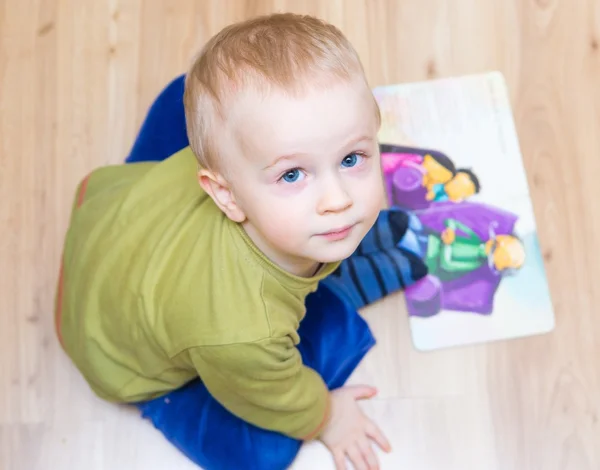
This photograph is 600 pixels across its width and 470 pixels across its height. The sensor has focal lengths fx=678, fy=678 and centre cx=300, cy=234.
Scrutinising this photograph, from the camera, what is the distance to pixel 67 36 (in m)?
1.18

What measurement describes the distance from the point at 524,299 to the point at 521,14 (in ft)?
1.63

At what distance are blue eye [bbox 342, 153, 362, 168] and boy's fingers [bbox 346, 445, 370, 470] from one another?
0.49 m

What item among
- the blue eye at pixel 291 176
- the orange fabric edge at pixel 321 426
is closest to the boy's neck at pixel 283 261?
the blue eye at pixel 291 176

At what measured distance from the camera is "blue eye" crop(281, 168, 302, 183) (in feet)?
1.87

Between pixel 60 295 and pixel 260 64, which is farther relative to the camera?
Answer: pixel 60 295

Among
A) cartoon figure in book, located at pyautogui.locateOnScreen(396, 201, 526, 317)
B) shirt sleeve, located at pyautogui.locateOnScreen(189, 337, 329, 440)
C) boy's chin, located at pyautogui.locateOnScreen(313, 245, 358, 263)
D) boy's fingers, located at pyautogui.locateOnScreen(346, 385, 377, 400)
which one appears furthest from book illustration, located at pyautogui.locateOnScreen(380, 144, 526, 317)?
boy's chin, located at pyautogui.locateOnScreen(313, 245, 358, 263)

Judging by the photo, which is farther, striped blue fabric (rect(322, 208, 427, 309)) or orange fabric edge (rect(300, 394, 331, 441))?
striped blue fabric (rect(322, 208, 427, 309))

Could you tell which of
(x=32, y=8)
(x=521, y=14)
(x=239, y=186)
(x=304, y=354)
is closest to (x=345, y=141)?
(x=239, y=186)

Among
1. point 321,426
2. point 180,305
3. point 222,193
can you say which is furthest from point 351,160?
point 321,426

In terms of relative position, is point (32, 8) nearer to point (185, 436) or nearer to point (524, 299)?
point (185, 436)

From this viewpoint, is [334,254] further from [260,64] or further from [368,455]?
[368,455]

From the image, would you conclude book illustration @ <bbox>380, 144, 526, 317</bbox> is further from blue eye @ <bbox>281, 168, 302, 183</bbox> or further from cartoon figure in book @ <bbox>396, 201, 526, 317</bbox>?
blue eye @ <bbox>281, 168, 302, 183</bbox>

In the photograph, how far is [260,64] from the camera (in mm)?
550

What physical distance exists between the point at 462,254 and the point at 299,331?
274 mm
